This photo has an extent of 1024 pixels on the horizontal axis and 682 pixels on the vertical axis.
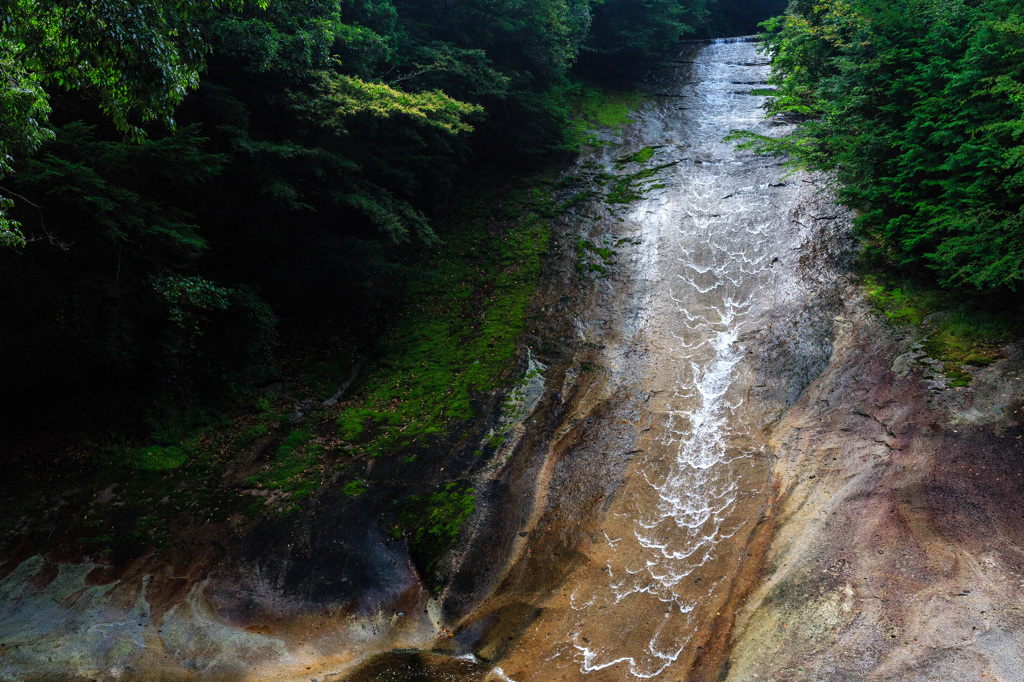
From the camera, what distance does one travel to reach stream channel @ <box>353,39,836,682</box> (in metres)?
7.07

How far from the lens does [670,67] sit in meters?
25.0

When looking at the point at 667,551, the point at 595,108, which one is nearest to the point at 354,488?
the point at 667,551

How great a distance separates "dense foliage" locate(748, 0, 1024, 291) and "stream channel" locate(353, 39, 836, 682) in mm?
2148

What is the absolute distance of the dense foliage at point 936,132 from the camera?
7949mm

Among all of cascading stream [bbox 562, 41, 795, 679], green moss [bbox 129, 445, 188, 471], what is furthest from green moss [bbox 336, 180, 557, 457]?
cascading stream [bbox 562, 41, 795, 679]

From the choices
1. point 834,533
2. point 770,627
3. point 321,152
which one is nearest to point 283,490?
point 321,152

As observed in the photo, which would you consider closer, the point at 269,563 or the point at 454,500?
the point at 269,563

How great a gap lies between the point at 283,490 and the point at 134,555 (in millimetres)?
2072

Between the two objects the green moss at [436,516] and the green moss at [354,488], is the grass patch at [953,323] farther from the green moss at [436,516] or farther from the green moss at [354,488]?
the green moss at [354,488]

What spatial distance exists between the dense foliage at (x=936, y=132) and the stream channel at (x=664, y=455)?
215 cm

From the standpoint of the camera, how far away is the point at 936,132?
8.71 m

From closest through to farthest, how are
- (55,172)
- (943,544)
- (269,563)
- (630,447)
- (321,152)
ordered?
(943,544) < (55,172) < (269,563) < (630,447) < (321,152)

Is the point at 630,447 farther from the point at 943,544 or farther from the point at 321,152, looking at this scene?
the point at 321,152

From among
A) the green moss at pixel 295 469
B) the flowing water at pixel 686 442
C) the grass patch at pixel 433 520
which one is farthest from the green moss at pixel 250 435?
the flowing water at pixel 686 442
